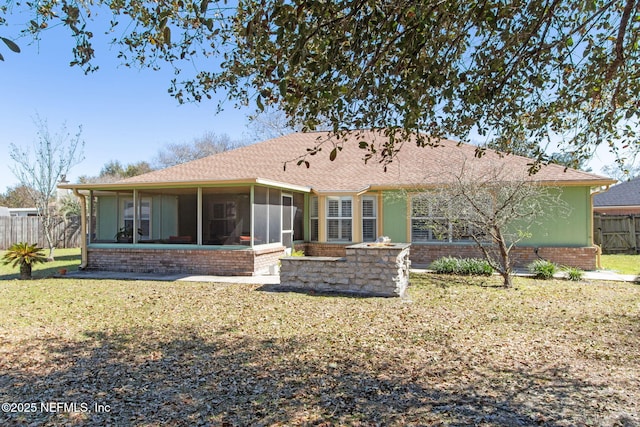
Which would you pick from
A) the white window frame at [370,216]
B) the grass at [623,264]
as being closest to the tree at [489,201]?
the white window frame at [370,216]

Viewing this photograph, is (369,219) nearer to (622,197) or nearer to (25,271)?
(25,271)

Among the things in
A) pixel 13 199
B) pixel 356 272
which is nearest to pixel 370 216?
pixel 356 272

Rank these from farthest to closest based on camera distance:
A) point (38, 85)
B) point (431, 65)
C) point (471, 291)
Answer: point (38, 85) < point (471, 291) < point (431, 65)

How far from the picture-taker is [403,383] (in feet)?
13.8

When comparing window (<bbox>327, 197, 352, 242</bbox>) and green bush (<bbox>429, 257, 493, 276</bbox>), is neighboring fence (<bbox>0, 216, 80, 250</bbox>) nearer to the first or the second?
window (<bbox>327, 197, 352, 242</bbox>)

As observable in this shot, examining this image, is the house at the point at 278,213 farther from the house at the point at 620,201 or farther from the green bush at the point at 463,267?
the house at the point at 620,201

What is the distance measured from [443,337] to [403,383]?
1.89 m

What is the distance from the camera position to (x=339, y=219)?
14547 mm

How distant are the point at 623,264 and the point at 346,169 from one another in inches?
407

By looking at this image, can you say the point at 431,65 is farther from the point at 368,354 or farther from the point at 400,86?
the point at 368,354

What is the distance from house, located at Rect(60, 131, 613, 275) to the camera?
1209cm

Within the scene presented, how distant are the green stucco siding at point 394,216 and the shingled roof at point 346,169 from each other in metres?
0.59

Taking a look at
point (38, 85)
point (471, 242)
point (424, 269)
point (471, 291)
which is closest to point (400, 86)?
point (471, 291)

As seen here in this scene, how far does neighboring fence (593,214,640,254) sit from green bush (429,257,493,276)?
10.9m
